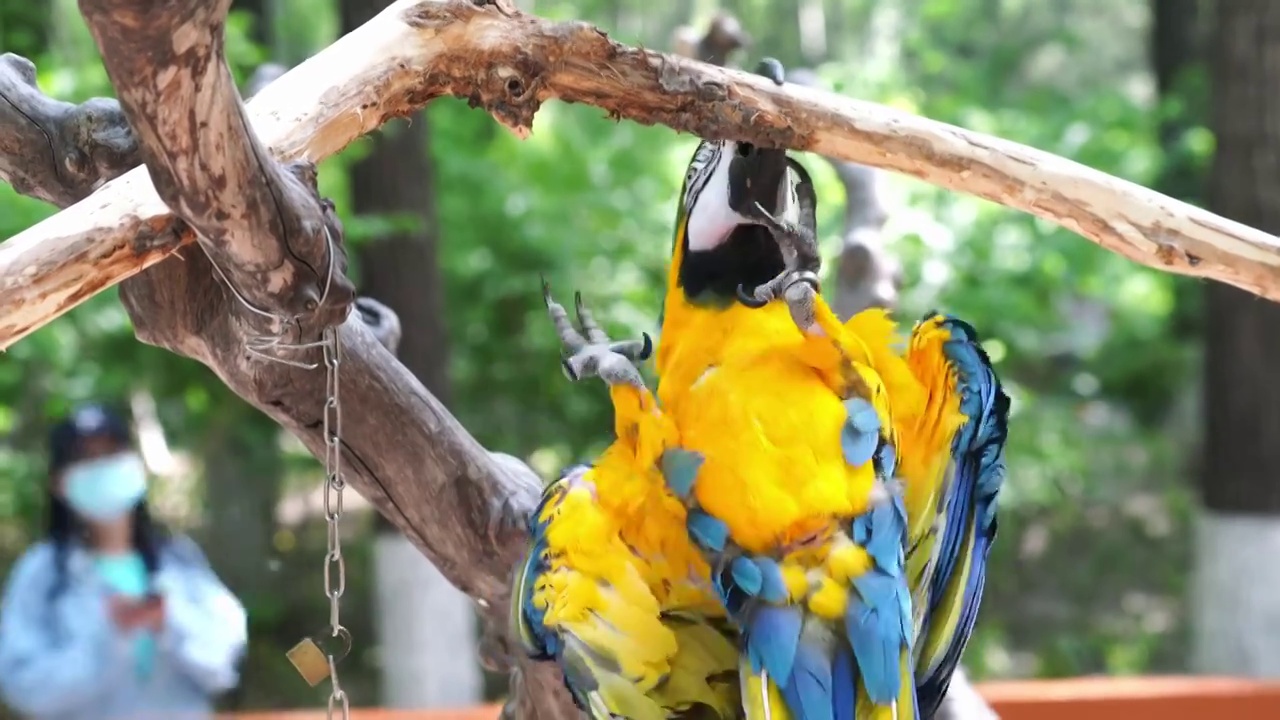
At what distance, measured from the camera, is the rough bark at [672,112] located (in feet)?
2.59

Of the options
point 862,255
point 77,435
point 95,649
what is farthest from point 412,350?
point 862,255

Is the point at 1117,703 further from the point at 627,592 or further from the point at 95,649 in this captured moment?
the point at 95,649

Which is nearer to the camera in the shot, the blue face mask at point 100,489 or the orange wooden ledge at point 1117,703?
the blue face mask at point 100,489

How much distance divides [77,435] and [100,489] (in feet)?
0.32

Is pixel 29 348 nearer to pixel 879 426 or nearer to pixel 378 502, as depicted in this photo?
pixel 378 502

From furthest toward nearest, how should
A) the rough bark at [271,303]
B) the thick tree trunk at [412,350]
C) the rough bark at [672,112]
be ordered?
the thick tree trunk at [412,350], the rough bark at [672,112], the rough bark at [271,303]

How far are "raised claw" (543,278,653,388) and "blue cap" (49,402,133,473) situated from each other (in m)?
1.02

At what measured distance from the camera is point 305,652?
0.89m

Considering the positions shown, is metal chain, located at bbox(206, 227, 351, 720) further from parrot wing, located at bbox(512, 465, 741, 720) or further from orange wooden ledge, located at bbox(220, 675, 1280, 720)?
orange wooden ledge, located at bbox(220, 675, 1280, 720)

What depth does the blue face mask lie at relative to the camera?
163cm

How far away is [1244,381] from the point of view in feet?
8.05

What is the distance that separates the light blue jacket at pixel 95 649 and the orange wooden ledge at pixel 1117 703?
20 cm

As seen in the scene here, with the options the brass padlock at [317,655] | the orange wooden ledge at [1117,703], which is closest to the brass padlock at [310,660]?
the brass padlock at [317,655]

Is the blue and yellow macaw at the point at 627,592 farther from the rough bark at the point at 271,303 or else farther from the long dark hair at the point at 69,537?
the long dark hair at the point at 69,537
